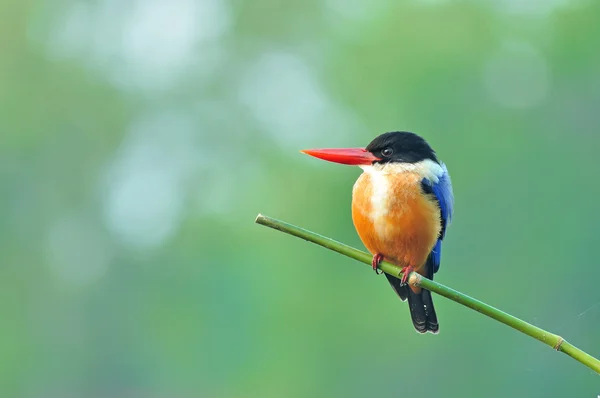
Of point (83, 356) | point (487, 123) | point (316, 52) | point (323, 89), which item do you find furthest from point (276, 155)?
point (83, 356)

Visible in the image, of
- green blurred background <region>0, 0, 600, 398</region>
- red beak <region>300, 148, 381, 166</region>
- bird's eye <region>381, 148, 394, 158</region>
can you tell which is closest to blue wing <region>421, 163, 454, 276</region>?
bird's eye <region>381, 148, 394, 158</region>

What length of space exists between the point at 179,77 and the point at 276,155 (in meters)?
2.91

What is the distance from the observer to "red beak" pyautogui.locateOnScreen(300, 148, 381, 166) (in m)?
0.72

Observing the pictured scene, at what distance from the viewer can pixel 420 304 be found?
52.4 inches

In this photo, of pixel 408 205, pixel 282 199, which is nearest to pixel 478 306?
pixel 408 205

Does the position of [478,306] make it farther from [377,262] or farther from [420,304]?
[420,304]

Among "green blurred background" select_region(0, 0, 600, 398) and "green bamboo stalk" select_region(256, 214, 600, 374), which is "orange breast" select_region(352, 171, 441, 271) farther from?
"green blurred background" select_region(0, 0, 600, 398)

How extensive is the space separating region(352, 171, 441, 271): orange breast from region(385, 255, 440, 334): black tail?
3.0 inches

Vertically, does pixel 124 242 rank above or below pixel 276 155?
below

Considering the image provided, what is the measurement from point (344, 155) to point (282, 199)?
1024 centimetres

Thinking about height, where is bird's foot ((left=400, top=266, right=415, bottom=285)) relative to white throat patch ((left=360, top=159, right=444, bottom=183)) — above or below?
below

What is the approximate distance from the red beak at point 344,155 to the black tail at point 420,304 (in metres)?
0.33

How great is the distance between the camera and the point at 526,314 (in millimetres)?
9633

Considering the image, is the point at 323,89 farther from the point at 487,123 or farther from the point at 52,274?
the point at 52,274
